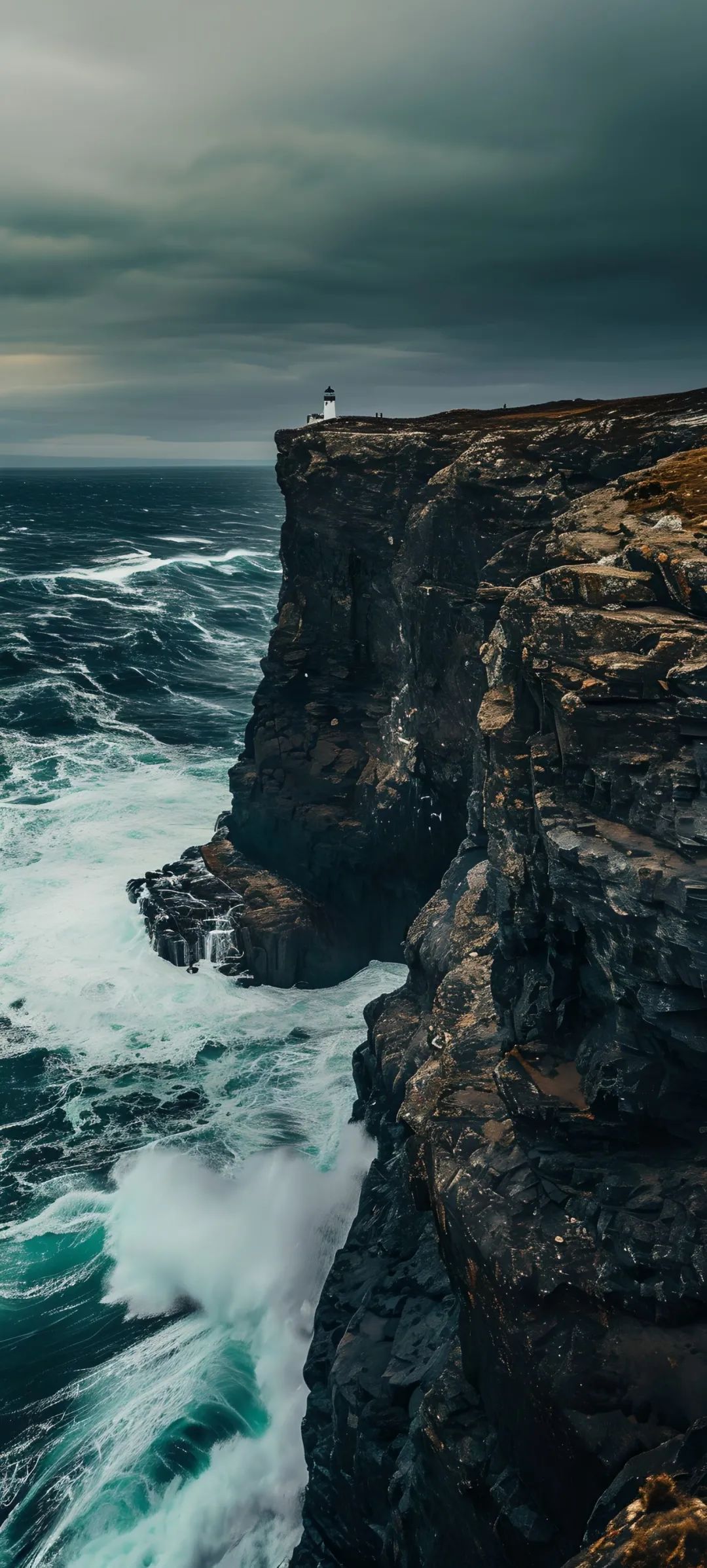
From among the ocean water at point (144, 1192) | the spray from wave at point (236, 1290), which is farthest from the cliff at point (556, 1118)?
the ocean water at point (144, 1192)

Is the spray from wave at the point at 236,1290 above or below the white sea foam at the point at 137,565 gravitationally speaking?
below

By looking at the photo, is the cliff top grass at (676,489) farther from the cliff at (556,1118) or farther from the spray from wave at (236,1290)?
the spray from wave at (236,1290)

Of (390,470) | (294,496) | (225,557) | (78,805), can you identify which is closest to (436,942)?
(390,470)

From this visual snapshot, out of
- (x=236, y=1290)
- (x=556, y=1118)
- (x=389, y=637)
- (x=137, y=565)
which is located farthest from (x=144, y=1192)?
(x=137, y=565)

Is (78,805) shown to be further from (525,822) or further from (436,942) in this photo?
(525,822)

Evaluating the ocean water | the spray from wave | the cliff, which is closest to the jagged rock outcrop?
the cliff

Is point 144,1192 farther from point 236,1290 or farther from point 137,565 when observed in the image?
point 137,565
